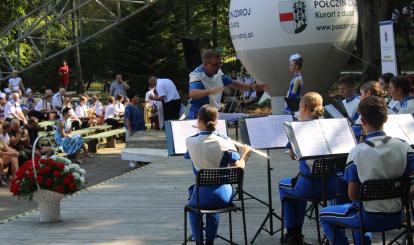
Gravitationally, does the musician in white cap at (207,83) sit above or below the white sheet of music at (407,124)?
above

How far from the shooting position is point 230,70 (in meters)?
36.8

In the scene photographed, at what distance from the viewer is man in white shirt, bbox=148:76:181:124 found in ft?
Answer: 60.4

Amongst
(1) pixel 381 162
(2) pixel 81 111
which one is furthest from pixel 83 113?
(1) pixel 381 162

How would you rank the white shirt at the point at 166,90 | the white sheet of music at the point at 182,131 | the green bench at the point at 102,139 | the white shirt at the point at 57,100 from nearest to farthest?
1. the white sheet of music at the point at 182,131
2. the white shirt at the point at 166,90
3. the green bench at the point at 102,139
4. the white shirt at the point at 57,100

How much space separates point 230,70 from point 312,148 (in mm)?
30598

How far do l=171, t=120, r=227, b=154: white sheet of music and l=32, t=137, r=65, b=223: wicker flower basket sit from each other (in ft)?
7.51

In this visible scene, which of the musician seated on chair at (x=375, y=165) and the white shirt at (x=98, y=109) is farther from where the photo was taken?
the white shirt at (x=98, y=109)

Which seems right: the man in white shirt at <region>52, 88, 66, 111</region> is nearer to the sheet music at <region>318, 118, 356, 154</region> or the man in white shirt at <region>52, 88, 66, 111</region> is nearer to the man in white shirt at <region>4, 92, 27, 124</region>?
the man in white shirt at <region>4, 92, 27, 124</region>

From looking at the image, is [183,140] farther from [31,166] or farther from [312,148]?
[31,166]

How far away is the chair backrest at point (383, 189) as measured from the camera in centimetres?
560

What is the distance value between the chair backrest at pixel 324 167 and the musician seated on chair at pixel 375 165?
36.7 inches

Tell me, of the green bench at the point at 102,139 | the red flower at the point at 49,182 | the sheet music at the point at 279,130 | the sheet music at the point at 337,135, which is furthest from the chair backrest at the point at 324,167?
the green bench at the point at 102,139

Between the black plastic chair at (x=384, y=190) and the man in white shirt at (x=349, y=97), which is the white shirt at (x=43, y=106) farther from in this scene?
the black plastic chair at (x=384, y=190)

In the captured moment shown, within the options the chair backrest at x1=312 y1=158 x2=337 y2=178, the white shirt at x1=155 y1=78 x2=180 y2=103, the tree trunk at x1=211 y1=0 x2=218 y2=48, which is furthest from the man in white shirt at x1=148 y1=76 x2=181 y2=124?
the tree trunk at x1=211 y1=0 x2=218 y2=48
